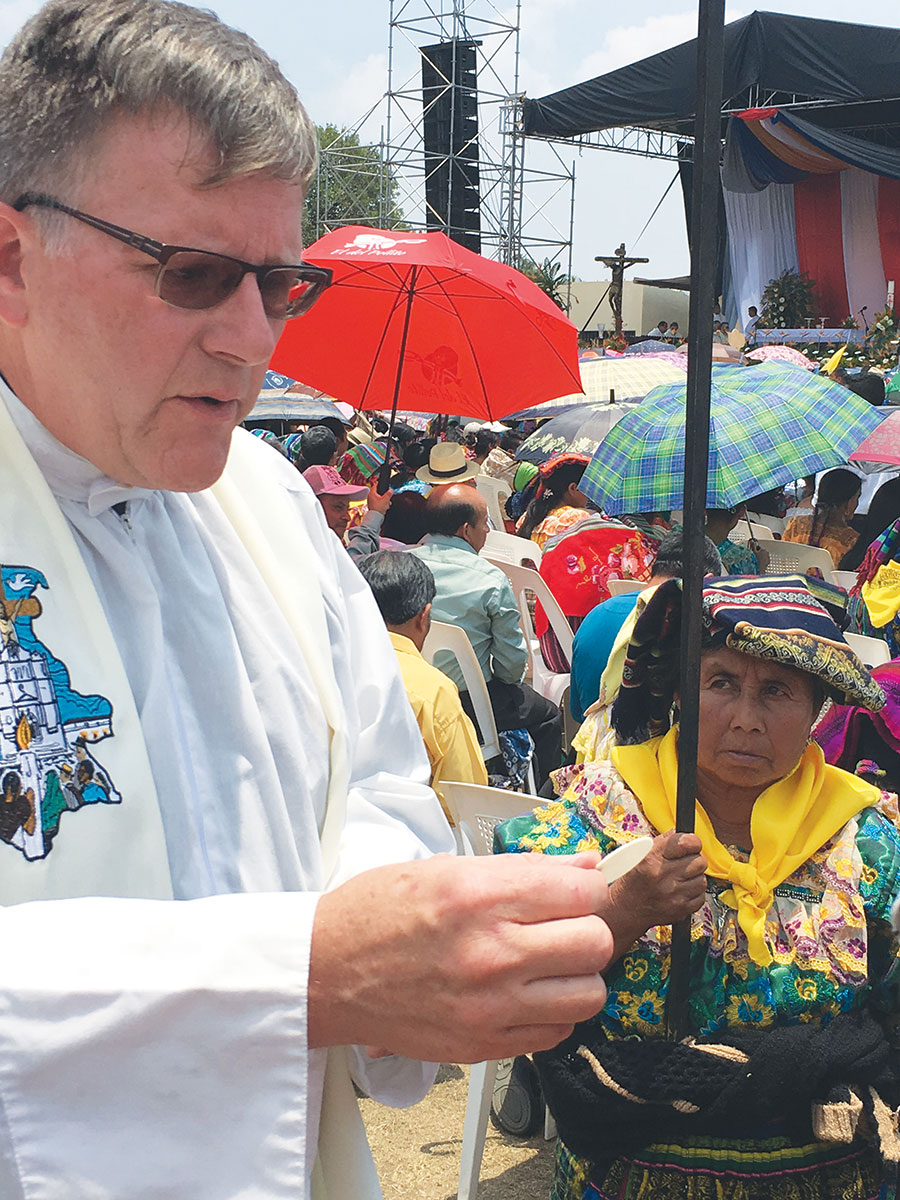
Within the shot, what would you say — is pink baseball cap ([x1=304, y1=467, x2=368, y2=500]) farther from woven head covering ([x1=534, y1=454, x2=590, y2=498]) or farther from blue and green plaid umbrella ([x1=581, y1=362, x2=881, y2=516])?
blue and green plaid umbrella ([x1=581, y1=362, x2=881, y2=516])

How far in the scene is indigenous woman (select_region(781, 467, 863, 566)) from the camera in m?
6.71

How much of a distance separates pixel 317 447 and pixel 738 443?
4256mm

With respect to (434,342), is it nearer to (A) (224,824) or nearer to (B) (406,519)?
(B) (406,519)

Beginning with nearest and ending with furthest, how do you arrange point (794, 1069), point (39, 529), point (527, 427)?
point (39, 529), point (794, 1069), point (527, 427)

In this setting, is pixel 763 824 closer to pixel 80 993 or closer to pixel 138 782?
pixel 138 782

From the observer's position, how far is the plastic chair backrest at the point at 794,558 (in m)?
6.21

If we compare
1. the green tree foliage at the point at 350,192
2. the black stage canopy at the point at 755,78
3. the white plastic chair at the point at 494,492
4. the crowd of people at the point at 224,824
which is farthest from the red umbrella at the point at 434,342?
the green tree foliage at the point at 350,192

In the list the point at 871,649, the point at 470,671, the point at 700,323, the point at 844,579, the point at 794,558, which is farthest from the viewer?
the point at 794,558

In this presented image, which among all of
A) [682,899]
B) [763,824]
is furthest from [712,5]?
[763,824]

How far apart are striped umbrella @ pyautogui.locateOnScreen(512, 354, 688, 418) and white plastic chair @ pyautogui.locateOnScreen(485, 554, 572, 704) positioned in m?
3.42

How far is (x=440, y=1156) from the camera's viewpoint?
3.44 m

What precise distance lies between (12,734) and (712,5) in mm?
1073

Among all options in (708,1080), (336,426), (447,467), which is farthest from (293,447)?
(708,1080)

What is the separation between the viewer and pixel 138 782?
1154mm
